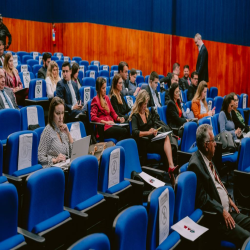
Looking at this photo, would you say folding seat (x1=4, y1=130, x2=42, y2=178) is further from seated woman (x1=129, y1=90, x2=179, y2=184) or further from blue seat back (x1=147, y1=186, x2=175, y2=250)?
seated woman (x1=129, y1=90, x2=179, y2=184)

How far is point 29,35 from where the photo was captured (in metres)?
10.2

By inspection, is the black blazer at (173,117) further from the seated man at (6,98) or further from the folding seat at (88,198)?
the folding seat at (88,198)

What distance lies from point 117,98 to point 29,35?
262 inches

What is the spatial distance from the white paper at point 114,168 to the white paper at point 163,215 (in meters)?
0.58

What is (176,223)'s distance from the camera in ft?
6.22

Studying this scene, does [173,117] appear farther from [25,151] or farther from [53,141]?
[25,151]

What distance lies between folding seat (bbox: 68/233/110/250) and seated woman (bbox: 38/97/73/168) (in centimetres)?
139

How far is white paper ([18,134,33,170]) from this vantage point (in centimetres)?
241

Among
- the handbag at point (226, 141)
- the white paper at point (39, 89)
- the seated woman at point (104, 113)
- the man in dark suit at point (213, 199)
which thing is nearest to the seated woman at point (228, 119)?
the handbag at point (226, 141)

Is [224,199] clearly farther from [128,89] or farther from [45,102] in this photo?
[128,89]

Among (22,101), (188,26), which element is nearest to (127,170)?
(22,101)

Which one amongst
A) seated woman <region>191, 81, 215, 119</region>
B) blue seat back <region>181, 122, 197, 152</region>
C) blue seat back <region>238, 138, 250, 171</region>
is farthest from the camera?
seated woman <region>191, 81, 215, 119</region>

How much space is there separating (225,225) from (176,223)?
45 cm

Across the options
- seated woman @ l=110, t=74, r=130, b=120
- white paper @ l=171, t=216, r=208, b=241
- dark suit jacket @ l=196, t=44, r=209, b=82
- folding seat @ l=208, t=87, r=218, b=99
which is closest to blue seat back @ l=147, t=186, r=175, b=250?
white paper @ l=171, t=216, r=208, b=241
